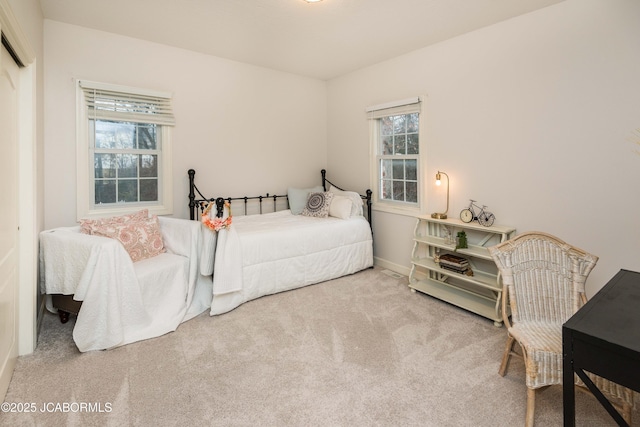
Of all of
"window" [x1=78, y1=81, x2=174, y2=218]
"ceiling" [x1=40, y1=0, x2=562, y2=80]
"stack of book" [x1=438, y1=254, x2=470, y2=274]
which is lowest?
"stack of book" [x1=438, y1=254, x2=470, y2=274]

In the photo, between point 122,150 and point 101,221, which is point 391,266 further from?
point 122,150

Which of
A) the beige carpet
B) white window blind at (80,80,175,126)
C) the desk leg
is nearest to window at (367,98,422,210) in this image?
the beige carpet

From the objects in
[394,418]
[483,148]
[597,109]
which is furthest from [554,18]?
[394,418]

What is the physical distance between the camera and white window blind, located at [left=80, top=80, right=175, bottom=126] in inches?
124

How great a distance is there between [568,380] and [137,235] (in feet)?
9.77

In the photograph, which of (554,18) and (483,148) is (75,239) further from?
(554,18)

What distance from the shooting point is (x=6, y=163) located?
1.86 m

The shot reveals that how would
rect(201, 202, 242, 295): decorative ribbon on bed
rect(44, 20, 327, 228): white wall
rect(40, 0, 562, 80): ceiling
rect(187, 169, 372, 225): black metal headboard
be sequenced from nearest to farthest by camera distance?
rect(40, 0, 562, 80): ceiling
rect(201, 202, 242, 295): decorative ribbon on bed
rect(44, 20, 327, 228): white wall
rect(187, 169, 372, 225): black metal headboard

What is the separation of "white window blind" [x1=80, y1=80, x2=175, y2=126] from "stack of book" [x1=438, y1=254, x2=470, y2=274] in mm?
3190

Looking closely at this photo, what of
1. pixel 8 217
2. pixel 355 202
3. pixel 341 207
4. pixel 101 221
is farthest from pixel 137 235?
pixel 355 202

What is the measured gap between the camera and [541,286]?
1.93 metres

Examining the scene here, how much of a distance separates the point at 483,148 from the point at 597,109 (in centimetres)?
87

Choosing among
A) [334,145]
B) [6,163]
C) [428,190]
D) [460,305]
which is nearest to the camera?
[6,163]

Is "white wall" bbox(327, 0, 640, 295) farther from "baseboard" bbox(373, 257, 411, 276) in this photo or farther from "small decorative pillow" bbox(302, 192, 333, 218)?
"small decorative pillow" bbox(302, 192, 333, 218)
